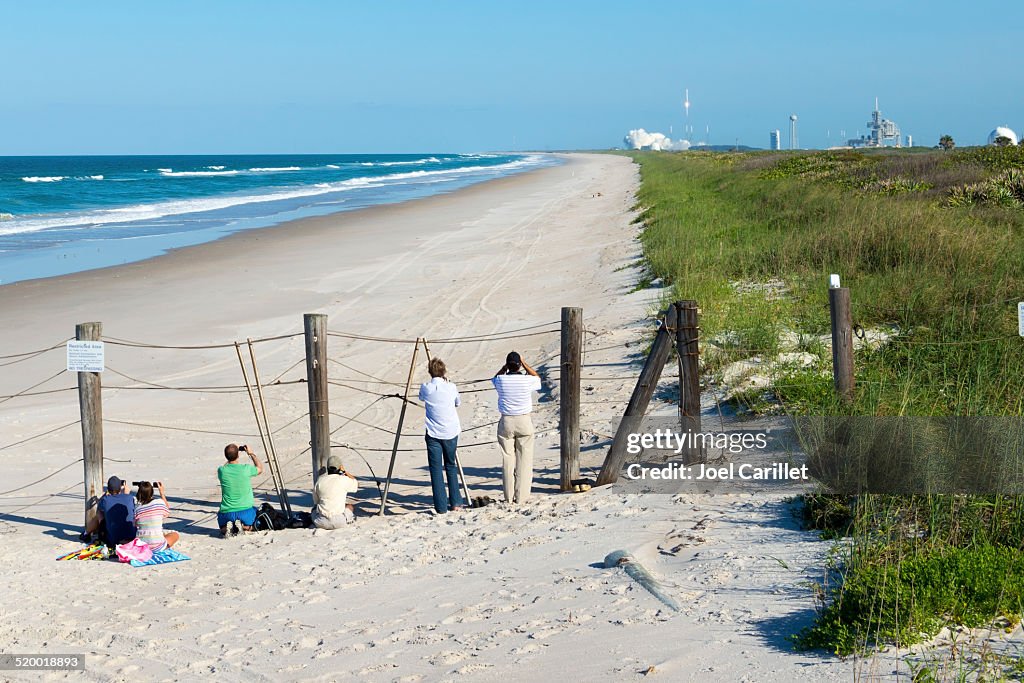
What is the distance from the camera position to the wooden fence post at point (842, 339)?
25.1ft

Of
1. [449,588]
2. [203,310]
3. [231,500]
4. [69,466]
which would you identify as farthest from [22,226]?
[449,588]

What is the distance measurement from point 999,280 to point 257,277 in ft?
54.9

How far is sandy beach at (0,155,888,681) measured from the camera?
573cm

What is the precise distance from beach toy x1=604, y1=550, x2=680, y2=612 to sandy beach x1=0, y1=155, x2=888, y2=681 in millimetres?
80

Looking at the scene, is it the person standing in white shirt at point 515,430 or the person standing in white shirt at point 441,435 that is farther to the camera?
the person standing in white shirt at point 441,435

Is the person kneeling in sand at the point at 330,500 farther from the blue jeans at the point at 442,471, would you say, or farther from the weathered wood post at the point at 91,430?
the weathered wood post at the point at 91,430

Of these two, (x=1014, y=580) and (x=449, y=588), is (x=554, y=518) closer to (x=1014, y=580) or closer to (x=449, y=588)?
(x=449, y=588)

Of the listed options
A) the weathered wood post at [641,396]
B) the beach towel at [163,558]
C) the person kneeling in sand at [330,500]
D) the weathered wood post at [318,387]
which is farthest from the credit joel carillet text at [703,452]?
the beach towel at [163,558]

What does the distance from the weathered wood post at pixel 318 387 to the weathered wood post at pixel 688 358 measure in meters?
3.28

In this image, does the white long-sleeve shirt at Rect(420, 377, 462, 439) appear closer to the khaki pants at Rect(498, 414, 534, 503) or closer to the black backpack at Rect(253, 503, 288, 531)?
the khaki pants at Rect(498, 414, 534, 503)

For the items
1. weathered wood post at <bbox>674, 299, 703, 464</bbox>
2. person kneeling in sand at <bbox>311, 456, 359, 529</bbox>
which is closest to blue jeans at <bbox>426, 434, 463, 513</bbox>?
person kneeling in sand at <bbox>311, 456, 359, 529</bbox>

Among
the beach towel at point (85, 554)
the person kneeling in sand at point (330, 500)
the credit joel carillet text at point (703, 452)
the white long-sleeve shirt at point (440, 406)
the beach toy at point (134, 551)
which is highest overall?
the white long-sleeve shirt at point (440, 406)

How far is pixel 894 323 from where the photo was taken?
11.5m

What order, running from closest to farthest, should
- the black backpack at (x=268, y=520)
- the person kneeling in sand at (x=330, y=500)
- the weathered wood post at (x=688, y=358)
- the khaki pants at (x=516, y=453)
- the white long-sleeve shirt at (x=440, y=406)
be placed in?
the weathered wood post at (x=688, y=358)
the person kneeling in sand at (x=330, y=500)
the khaki pants at (x=516, y=453)
the black backpack at (x=268, y=520)
the white long-sleeve shirt at (x=440, y=406)
